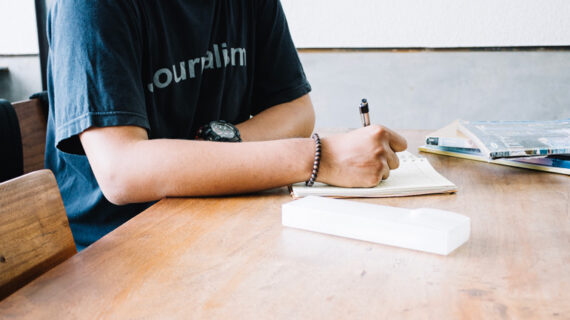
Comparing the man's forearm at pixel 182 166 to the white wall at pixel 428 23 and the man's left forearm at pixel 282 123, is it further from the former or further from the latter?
the white wall at pixel 428 23

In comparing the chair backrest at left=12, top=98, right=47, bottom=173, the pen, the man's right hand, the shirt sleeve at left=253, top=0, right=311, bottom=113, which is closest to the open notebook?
the man's right hand

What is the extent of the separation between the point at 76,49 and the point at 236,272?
52 cm

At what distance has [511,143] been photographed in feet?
3.44

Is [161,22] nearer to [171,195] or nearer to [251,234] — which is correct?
[171,195]

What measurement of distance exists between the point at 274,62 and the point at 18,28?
1.98 metres

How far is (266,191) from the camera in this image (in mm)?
908

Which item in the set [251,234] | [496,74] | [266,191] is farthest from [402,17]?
[251,234]

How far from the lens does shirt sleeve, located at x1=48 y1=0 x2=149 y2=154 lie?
2.85 feet

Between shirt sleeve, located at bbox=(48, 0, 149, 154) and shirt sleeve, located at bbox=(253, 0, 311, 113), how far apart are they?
1.72 ft

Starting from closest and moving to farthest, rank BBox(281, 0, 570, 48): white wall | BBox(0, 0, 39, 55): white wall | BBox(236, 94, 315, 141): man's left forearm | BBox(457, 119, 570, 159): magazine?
1. BBox(457, 119, 570, 159): magazine
2. BBox(236, 94, 315, 141): man's left forearm
3. BBox(281, 0, 570, 48): white wall
4. BBox(0, 0, 39, 55): white wall

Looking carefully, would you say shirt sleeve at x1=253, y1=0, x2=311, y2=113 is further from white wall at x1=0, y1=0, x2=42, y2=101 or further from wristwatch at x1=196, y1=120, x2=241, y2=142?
white wall at x1=0, y1=0, x2=42, y2=101

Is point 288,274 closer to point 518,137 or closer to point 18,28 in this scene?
point 518,137

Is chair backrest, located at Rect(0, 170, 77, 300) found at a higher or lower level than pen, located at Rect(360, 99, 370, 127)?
lower

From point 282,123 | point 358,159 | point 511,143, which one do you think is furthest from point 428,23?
point 358,159
